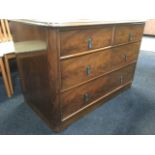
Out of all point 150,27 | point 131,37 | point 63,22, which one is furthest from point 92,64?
point 150,27

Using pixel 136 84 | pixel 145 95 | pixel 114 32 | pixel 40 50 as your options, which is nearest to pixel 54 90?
pixel 40 50

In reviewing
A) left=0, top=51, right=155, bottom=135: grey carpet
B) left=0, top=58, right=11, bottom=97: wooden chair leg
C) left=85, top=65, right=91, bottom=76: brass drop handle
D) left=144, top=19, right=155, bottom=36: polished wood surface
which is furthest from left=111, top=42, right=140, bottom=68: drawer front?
left=144, top=19, right=155, bottom=36: polished wood surface

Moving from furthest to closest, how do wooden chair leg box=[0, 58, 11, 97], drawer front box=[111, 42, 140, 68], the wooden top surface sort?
wooden chair leg box=[0, 58, 11, 97]
drawer front box=[111, 42, 140, 68]
the wooden top surface

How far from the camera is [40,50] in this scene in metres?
1.03

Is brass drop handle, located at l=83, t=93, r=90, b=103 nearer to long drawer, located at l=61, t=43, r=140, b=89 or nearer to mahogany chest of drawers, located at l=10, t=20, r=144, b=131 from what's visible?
mahogany chest of drawers, located at l=10, t=20, r=144, b=131

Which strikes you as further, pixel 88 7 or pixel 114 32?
pixel 88 7

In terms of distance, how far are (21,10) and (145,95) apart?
1.49 metres

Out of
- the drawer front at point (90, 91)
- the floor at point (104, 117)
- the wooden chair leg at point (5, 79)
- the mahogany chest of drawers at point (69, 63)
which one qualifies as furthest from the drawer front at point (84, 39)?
the wooden chair leg at point (5, 79)

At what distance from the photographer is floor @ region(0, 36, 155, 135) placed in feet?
4.21

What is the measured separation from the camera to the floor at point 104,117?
1.28 meters

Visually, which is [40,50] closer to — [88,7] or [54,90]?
[54,90]

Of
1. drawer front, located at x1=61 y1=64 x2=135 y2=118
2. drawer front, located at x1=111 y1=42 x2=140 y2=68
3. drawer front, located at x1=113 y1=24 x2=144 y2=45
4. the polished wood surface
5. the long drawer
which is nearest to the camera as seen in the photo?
the long drawer

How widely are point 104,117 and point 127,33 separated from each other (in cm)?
76

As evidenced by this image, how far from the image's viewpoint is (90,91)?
1359 millimetres
